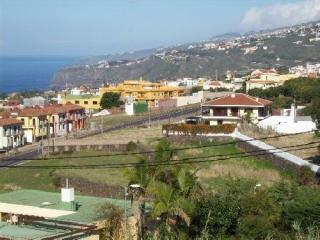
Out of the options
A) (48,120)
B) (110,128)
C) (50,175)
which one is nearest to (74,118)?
(48,120)

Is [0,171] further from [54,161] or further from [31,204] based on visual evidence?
[31,204]

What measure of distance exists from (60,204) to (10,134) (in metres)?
31.7

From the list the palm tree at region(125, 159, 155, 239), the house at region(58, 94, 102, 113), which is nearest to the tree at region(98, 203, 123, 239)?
the palm tree at region(125, 159, 155, 239)

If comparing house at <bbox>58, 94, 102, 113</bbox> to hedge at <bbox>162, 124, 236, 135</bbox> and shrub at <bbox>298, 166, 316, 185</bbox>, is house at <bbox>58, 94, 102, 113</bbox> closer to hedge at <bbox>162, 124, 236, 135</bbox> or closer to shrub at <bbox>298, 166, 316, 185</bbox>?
hedge at <bbox>162, 124, 236, 135</bbox>

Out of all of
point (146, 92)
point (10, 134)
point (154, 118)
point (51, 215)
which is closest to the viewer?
point (51, 215)

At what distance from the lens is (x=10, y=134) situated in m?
49.8

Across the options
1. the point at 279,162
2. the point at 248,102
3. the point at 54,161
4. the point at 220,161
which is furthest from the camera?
the point at 248,102

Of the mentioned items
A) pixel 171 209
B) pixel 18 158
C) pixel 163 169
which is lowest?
pixel 18 158

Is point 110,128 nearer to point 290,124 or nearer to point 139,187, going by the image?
point 290,124

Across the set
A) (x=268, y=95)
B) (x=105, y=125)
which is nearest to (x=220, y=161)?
(x=105, y=125)

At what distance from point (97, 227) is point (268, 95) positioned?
165 feet

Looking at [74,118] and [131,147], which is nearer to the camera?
[131,147]

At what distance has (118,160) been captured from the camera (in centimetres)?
3778

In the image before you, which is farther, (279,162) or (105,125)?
(105,125)
